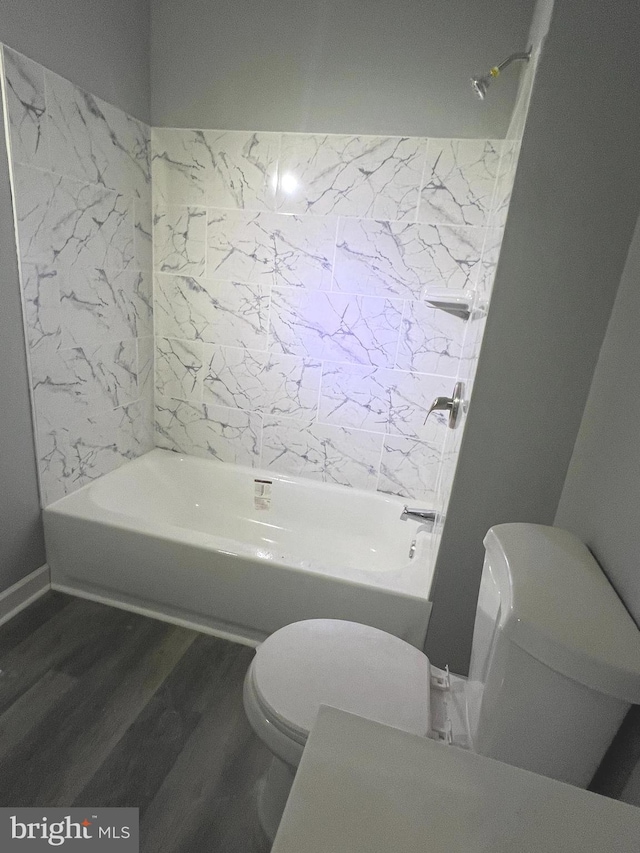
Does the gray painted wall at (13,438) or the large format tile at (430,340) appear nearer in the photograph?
the gray painted wall at (13,438)

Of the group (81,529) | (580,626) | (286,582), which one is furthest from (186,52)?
(580,626)

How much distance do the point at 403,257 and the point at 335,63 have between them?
84cm

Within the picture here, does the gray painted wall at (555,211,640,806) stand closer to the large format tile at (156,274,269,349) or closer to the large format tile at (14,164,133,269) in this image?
the large format tile at (156,274,269,349)

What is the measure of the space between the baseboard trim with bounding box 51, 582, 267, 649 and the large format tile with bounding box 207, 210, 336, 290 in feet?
5.14

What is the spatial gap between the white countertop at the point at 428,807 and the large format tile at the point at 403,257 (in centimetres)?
191

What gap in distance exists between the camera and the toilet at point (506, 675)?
2.61 feet

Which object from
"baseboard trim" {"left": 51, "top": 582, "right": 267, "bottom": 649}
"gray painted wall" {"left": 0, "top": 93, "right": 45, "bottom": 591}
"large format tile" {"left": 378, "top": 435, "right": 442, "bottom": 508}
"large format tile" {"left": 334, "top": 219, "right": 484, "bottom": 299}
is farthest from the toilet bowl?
"large format tile" {"left": 334, "top": 219, "right": 484, "bottom": 299}

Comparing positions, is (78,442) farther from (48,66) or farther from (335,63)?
(335,63)

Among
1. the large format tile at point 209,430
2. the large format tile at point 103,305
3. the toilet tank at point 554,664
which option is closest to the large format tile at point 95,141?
the large format tile at point 103,305

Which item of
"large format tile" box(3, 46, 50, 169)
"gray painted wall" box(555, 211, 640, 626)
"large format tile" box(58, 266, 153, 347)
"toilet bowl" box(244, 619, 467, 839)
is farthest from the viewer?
"large format tile" box(58, 266, 153, 347)

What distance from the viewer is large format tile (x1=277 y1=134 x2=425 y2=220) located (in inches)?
81.4

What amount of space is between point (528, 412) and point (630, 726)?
727mm

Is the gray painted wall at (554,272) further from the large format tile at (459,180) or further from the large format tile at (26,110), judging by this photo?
the large format tile at (26,110)

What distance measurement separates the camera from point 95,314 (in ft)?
7.02
